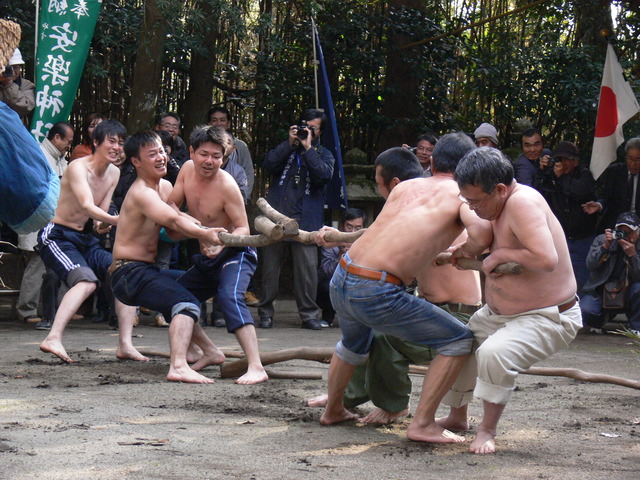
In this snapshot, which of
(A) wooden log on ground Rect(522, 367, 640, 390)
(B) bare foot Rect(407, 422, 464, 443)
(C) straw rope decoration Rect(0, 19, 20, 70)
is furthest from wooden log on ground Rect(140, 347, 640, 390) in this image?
(C) straw rope decoration Rect(0, 19, 20, 70)

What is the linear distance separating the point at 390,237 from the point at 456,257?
12.4 inches

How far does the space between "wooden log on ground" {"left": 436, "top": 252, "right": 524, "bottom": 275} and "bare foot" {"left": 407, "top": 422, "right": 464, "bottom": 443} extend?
0.71 metres

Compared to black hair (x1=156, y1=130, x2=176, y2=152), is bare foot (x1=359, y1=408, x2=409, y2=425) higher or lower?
lower

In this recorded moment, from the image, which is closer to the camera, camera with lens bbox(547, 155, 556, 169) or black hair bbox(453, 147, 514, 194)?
black hair bbox(453, 147, 514, 194)

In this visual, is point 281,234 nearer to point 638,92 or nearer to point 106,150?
point 106,150

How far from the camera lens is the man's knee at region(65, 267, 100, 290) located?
6.23 m

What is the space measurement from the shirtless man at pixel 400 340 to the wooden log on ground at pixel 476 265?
21 centimetres

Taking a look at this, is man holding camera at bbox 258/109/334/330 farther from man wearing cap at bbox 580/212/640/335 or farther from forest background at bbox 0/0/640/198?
man wearing cap at bbox 580/212/640/335

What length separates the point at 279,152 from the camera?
8258mm

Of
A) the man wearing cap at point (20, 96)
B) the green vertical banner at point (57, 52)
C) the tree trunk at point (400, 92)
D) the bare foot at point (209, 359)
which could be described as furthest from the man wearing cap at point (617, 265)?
the man wearing cap at point (20, 96)

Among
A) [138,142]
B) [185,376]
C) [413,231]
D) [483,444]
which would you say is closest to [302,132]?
[138,142]

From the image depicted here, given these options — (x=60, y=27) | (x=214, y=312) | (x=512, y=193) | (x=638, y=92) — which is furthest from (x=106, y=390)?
(x=638, y=92)

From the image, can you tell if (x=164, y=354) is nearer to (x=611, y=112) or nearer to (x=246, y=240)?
(x=246, y=240)

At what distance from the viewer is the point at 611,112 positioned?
919 centimetres
